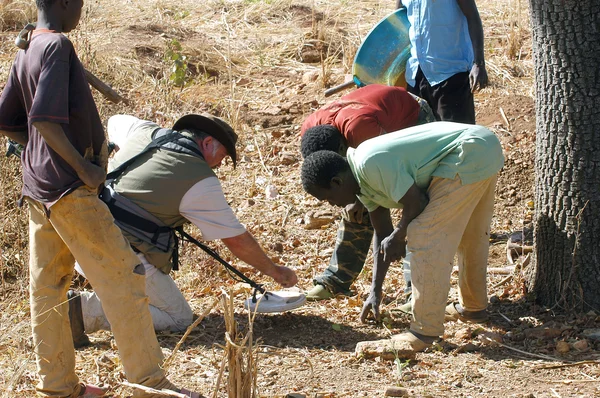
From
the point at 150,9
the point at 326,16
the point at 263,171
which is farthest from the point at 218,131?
the point at 150,9

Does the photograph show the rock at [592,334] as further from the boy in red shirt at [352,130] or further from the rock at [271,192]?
the rock at [271,192]

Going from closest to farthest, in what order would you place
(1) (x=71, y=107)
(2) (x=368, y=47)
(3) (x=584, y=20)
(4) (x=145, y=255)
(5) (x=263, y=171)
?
(1) (x=71, y=107)
(3) (x=584, y=20)
(4) (x=145, y=255)
(2) (x=368, y=47)
(5) (x=263, y=171)

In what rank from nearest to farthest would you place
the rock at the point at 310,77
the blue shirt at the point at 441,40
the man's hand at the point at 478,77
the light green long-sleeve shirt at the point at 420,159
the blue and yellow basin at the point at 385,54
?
1. the light green long-sleeve shirt at the point at 420,159
2. the man's hand at the point at 478,77
3. the blue shirt at the point at 441,40
4. the blue and yellow basin at the point at 385,54
5. the rock at the point at 310,77

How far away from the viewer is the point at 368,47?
18.2 ft

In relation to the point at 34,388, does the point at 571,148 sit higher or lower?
higher

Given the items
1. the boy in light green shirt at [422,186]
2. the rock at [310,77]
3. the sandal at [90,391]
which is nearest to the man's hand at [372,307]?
the boy in light green shirt at [422,186]

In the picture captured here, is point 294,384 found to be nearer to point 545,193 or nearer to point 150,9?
point 545,193

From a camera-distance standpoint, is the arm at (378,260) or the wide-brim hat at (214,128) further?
the arm at (378,260)

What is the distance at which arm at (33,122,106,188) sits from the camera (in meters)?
3.08

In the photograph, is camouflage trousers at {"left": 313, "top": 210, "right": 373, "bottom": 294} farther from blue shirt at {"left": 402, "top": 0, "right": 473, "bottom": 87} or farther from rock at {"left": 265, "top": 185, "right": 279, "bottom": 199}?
rock at {"left": 265, "top": 185, "right": 279, "bottom": 199}

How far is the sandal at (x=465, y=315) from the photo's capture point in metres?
4.55

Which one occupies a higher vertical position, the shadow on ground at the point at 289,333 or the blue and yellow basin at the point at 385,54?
the blue and yellow basin at the point at 385,54

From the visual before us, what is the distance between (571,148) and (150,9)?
8.32 m

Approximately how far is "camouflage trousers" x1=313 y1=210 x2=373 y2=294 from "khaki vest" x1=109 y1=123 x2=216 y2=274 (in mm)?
1081
